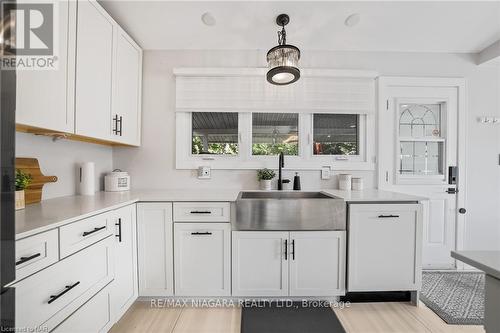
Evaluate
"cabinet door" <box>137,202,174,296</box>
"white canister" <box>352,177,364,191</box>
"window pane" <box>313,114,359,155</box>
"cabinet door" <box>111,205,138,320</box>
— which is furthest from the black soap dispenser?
"cabinet door" <box>111,205,138,320</box>

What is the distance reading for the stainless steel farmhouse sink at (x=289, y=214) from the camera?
5.87 ft

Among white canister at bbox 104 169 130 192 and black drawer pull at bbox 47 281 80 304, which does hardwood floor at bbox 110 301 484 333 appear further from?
white canister at bbox 104 169 130 192

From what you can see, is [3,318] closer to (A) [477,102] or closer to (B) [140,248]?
(B) [140,248]

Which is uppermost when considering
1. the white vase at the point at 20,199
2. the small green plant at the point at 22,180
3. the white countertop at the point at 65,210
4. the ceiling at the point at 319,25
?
the ceiling at the point at 319,25

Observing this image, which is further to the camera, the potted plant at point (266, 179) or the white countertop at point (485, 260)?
the potted plant at point (266, 179)

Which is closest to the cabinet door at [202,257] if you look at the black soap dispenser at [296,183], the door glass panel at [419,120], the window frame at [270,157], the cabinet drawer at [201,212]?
the cabinet drawer at [201,212]

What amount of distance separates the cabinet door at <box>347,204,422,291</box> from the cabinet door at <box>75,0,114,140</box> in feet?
6.73

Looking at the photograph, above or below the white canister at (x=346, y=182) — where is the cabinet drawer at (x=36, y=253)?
below

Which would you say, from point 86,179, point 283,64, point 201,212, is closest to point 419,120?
point 283,64

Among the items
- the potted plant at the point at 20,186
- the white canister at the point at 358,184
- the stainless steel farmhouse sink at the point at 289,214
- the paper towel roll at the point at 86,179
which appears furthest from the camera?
the white canister at the point at 358,184

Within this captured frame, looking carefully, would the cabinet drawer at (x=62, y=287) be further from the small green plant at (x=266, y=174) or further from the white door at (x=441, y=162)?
the white door at (x=441, y=162)

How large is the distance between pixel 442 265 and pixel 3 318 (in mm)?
3380

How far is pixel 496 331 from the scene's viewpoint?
680 mm

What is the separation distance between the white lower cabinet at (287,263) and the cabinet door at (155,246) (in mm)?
530
